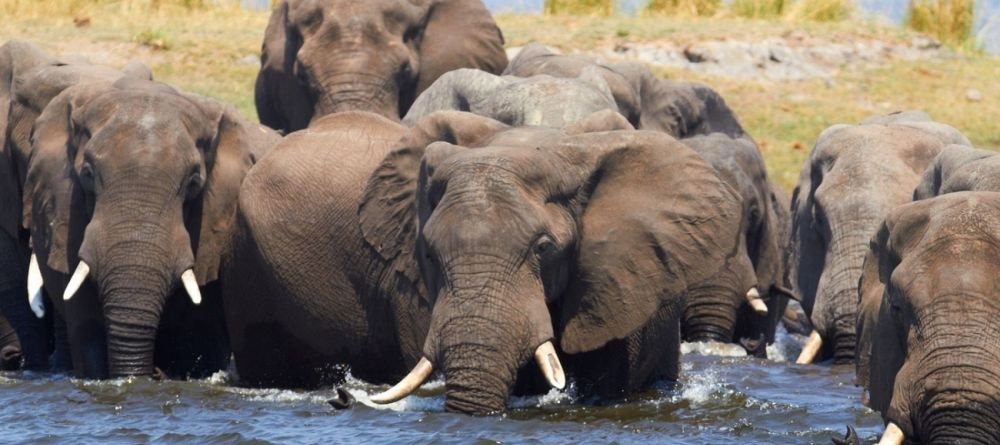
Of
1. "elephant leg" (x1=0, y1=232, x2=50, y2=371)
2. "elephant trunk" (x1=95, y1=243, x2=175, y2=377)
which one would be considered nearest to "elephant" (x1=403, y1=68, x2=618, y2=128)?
"elephant trunk" (x1=95, y1=243, x2=175, y2=377)

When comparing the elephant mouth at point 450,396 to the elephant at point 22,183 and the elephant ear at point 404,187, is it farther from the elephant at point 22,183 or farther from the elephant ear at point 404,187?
the elephant at point 22,183


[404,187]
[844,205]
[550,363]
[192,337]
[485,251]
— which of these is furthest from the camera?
[844,205]

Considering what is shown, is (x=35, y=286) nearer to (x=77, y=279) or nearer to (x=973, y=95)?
(x=77, y=279)

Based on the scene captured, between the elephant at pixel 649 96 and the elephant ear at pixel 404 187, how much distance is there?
4.60m

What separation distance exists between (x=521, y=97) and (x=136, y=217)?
2.84 meters

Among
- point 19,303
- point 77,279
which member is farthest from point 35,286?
point 77,279

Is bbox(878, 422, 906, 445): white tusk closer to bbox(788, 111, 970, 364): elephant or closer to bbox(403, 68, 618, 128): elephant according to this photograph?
bbox(788, 111, 970, 364): elephant

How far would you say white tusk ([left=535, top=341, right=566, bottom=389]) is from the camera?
893 cm

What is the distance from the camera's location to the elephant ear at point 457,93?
44.5 feet

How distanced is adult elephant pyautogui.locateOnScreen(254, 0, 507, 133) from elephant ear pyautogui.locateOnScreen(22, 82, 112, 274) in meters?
3.03

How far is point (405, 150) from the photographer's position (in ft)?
32.9

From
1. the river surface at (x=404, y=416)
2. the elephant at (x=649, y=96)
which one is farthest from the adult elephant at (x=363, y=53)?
the river surface at (x=404, y=416)

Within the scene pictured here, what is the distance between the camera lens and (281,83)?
53.4 ft

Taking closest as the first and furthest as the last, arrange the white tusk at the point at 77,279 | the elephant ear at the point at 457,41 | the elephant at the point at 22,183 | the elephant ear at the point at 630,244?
the elephant ear at the point at 630,244 < the white tusk at the point at 77,279 < the elephant at the point at 22,183 < the elephant ear at the point at 457,41
